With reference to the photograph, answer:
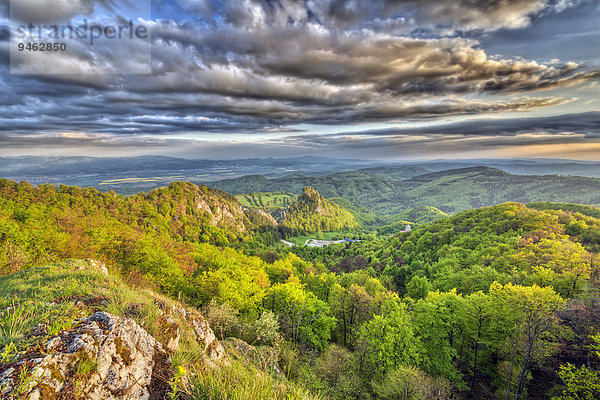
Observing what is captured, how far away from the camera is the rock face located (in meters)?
4.55

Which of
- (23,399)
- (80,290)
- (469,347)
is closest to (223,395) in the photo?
(23,399)

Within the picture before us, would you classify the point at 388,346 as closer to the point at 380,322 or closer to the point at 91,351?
the point at 380,322

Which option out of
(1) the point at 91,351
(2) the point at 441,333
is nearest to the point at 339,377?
(2) the point at 441,333

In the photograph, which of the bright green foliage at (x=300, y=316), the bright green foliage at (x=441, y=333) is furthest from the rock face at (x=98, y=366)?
the bright green foliage at (x=441, y=333)

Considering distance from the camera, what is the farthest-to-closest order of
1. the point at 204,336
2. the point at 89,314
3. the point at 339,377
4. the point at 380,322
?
the point at 380,322 → the point at 339,377 → the point at 204,336 → the point at 89,314

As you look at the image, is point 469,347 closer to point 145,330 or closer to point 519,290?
point 519,290

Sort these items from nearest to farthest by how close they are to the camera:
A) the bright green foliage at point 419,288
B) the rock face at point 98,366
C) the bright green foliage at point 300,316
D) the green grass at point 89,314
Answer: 1. the rock face at point 98,366
2. the green grass at point 89,314
3. the bright green foliage at point 300,316
4. the bright green foliage at point 419,288

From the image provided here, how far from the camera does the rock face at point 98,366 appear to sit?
14.9ft

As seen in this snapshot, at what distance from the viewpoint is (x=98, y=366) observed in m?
5.66

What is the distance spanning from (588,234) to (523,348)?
65.6 meters

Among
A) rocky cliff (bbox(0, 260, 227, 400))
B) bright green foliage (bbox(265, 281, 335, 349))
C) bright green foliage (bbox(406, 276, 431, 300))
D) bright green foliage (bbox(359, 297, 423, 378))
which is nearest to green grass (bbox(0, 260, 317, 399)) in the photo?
rocky cliff (bbox(0, 260, 227, 400))

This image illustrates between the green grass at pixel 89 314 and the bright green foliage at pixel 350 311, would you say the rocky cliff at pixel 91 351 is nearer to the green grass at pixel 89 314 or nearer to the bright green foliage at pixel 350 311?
the green grass at pixel 89 314

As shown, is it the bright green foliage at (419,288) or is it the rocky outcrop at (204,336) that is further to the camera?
the bright green foliage at (419,288)

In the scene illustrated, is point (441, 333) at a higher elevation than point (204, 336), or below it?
below
